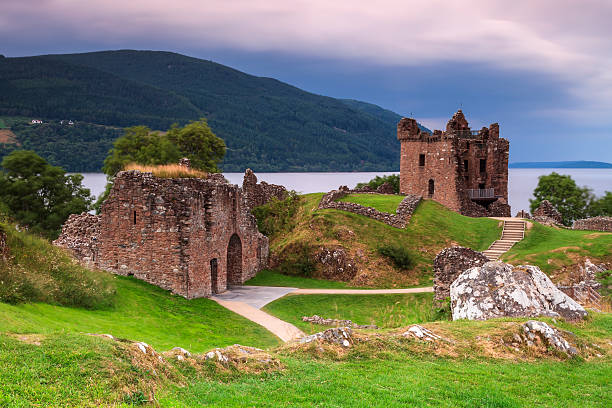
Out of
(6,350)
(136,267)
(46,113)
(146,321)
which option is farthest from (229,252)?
(46,113)

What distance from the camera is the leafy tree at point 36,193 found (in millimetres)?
45562

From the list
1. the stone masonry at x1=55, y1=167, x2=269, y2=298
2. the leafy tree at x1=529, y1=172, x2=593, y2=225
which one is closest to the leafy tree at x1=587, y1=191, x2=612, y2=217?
the leafy tree at x1=529, y1=172, x2=593, y2=225

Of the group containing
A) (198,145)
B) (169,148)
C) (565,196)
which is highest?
(198,145)

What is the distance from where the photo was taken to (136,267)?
23688 millimetres

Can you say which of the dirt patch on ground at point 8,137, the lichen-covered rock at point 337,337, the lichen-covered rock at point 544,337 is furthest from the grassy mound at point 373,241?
the dirt patch on ground at point 8,137

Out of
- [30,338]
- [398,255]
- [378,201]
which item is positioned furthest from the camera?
[378,201]

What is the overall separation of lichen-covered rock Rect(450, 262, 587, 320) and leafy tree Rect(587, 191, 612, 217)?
55.1m

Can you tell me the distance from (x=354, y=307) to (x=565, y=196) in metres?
51.4

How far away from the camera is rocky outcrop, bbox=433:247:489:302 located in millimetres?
18938

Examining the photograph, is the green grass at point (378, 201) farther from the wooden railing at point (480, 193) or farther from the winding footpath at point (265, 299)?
the wooden railing at point (480, 193)

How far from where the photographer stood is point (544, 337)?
11680mm

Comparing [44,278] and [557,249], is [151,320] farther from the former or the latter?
[557,249]

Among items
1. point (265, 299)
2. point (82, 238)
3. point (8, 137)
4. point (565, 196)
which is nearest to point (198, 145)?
point (82, 238)

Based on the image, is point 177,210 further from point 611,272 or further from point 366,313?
point 611,272
